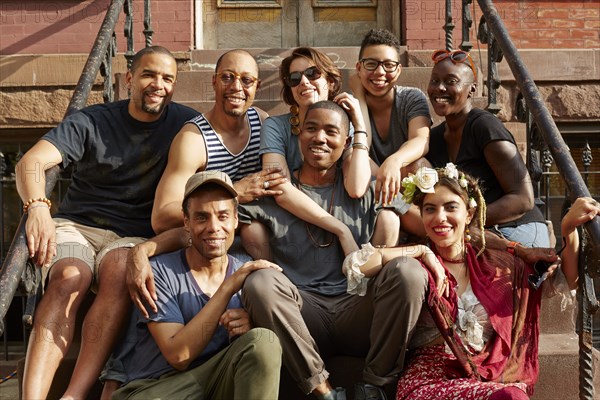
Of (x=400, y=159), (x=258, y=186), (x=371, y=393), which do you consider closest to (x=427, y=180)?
(x=400, y=159)

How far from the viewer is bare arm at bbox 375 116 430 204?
4352 millimetres

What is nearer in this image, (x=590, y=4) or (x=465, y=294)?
(x=465, y=294)

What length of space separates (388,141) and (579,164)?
3.32 meters

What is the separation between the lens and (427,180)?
4020 millimetres

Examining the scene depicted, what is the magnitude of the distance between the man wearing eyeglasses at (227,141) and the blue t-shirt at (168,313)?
53cm

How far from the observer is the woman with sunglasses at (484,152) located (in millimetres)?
4547

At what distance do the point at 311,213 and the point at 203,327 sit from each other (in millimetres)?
907

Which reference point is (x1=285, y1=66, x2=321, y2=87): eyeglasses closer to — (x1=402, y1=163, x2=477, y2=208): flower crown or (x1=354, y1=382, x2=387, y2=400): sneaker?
(x1=402, y1=163, x2=477, y2=208): flower crown

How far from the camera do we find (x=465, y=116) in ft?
16.1

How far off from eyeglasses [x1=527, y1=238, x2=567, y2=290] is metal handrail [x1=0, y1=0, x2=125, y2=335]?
7.84 feet

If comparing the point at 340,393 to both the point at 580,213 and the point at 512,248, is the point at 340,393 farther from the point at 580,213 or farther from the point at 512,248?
the point at 580,213

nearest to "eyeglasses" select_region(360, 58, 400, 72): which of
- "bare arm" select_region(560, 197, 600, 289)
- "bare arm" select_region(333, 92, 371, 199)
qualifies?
"bare arm" select_region(333, 92, 371, 199)

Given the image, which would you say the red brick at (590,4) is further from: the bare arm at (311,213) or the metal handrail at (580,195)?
the bare arm at (311,213)

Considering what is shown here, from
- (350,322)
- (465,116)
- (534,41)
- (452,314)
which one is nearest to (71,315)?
(350,322)
